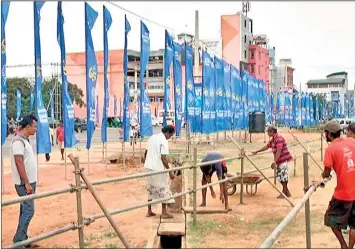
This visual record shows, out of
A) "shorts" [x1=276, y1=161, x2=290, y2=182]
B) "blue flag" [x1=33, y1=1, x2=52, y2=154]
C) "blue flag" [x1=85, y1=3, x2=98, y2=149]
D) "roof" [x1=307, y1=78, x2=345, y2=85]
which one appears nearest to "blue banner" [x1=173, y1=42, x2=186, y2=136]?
"blue flag" [x1=85, y1=3, x2=98, y2=149]

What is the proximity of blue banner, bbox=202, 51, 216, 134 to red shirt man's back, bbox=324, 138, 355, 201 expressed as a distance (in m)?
12.4

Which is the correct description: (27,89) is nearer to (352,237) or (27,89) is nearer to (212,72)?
(212,72)

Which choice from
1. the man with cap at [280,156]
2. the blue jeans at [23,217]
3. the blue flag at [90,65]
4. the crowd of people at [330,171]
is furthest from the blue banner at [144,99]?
the blue jeans at [23,217]

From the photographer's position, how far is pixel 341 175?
5438 mm

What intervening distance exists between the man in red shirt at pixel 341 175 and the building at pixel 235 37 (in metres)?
60.7

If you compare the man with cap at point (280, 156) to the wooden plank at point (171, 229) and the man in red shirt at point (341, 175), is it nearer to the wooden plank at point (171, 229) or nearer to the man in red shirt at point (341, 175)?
the wooden plank at point (171, 229)

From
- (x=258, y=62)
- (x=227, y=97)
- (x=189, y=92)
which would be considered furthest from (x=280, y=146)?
(x=258, y=62)

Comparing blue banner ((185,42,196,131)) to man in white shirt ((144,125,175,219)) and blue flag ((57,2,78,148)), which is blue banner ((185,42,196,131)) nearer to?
blue flag ((57,2,78,148))

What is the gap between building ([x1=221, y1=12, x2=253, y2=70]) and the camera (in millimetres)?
64875

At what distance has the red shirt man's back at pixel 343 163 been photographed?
5402 millimetres

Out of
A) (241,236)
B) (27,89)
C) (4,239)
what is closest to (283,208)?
(241,236)

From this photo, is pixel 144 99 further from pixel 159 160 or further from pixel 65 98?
pixel 159 160

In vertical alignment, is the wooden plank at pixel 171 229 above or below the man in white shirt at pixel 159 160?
below

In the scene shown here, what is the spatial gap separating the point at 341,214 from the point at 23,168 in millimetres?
3935
